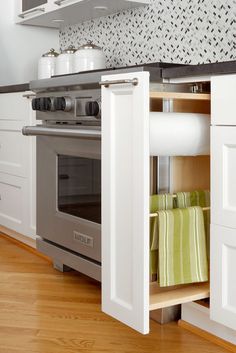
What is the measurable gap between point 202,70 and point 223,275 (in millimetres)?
593

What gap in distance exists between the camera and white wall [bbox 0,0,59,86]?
357 cm

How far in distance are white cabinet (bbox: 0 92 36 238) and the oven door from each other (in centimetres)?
34

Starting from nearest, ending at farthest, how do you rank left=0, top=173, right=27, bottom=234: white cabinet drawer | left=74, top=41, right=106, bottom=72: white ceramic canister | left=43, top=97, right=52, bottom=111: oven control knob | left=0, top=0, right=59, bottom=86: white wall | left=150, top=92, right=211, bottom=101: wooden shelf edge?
1. left=150, top=92, right=211, bottom=101: wooden shelf edge
2. left=43, top=97, right=52, bottom=111: oven control knob
3. left=74, top=41, right=106, bottom=72: white ceramic canister
4. left=0, top=173, right=27, bottom=234: white cabinet drawer
5. left=0, top=0, right=59, bottom=86: white wall

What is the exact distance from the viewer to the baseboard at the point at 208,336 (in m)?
1.71

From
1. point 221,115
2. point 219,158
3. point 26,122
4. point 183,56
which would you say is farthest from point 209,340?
point 26,122

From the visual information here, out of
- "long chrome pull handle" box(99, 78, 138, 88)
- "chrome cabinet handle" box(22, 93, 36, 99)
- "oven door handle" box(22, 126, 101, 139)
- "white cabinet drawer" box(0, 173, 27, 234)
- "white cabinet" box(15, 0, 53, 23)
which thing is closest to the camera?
"long chrome pull handle" box(99, 78, 138, 88)

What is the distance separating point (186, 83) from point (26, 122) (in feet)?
4.29

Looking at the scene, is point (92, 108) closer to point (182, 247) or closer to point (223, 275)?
point (182, 247)

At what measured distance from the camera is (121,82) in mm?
1438

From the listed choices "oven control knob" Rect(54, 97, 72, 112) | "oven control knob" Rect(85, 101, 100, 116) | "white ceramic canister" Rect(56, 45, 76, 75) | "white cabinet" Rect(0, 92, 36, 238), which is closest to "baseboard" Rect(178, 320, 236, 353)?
"oven control knob" Rect(85, 101, 100, 116)

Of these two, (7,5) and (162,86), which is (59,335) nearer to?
(162,86)

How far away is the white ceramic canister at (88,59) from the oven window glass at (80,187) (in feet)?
2.22

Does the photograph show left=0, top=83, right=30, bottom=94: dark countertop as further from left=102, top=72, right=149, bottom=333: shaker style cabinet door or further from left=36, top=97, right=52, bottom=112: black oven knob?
left=102, top=72, right=149, bottom=333: shaker style cabinet door

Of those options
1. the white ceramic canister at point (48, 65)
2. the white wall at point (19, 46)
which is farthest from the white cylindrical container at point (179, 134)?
the white wall at point (19, 46)
